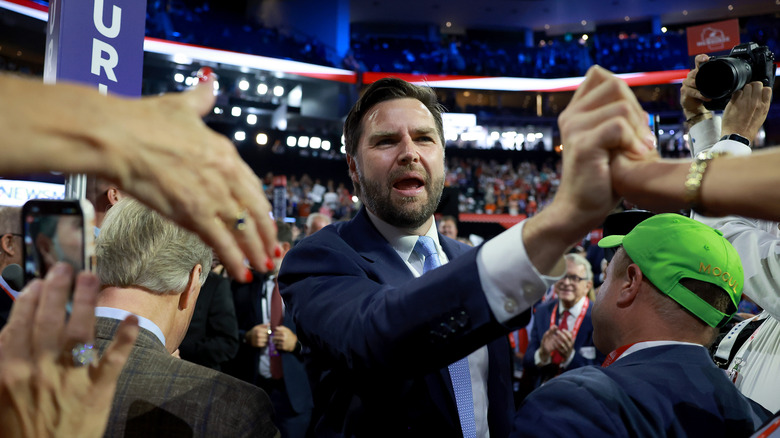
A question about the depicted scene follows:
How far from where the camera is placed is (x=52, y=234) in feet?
2.38

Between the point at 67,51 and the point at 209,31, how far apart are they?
17639 mm

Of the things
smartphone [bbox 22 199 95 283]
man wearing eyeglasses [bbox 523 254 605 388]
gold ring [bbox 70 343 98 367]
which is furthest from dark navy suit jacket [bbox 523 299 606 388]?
smartphone [bbox 22 199 95 283]

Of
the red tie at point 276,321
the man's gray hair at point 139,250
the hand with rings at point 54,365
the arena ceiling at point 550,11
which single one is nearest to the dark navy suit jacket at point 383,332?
the man's gray hair at point 139,250

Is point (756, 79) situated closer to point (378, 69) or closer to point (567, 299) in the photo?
point (567, 299)

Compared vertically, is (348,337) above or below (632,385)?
above

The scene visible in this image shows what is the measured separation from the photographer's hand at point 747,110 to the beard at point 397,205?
3.49 ft

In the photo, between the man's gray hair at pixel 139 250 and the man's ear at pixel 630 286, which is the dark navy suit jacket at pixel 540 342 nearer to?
the man's ear at pixel 630 286

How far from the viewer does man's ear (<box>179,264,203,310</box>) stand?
1525 mm

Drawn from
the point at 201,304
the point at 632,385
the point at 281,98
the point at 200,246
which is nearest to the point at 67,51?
the point at 200,246

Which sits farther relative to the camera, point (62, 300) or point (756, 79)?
point (756, 79)

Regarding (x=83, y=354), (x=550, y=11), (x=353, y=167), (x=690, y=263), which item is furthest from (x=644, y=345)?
(x=550, y=11)

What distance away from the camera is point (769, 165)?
2.57 feet

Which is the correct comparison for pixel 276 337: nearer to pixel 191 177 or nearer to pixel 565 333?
pixel 565 333

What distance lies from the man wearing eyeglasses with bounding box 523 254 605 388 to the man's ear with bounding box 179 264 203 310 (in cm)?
295
